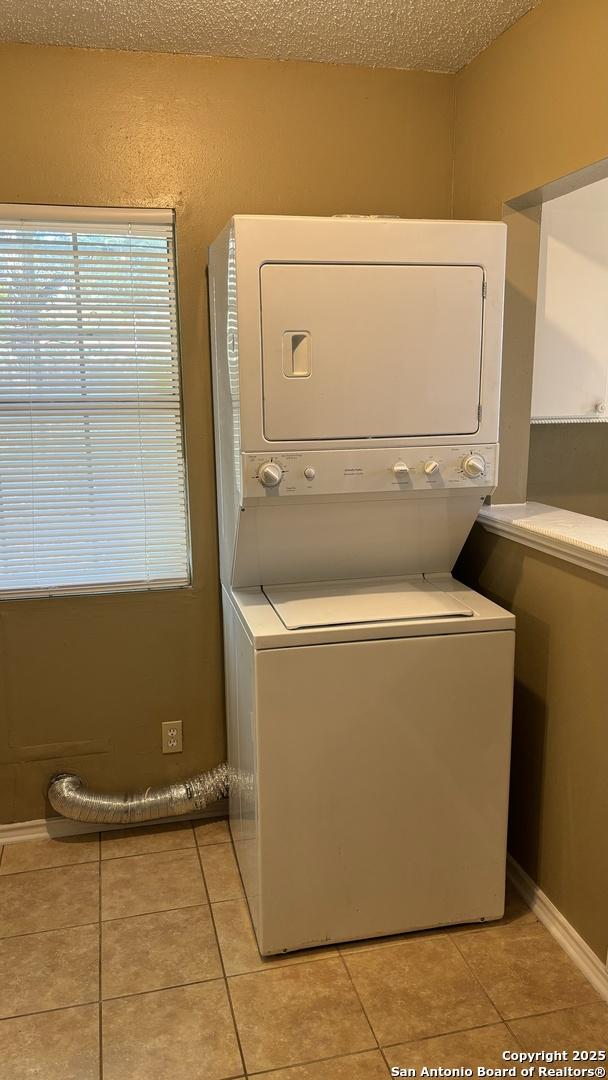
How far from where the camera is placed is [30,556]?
242 cm

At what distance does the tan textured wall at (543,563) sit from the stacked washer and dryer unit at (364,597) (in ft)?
0.49

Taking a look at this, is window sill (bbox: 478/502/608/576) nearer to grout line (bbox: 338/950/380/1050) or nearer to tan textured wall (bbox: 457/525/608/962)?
tan textured wall (bbox: 457/525/608/962)

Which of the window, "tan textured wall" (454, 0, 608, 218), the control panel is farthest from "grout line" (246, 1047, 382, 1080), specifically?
"tan textured wall" (454, 0, 608, 218)

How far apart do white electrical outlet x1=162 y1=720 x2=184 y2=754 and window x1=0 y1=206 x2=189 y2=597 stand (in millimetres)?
461

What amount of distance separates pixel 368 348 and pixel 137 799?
1.58 meters

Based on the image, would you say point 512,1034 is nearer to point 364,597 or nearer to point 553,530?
point 364,597

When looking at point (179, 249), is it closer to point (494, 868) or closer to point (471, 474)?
point (471, 474)

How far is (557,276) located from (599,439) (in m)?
0.93

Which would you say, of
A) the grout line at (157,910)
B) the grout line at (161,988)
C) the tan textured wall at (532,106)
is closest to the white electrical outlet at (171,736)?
the grout line at (157,910)

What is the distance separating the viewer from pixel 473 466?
6.53ft

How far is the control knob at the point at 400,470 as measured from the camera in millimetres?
1954

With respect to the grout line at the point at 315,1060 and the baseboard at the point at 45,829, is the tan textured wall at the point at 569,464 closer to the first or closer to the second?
the baseboard at the point at 45,829

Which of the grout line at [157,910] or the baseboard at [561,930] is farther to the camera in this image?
the grout line at [157,910]

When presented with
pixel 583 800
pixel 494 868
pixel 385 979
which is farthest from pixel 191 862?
pixel 583 800
